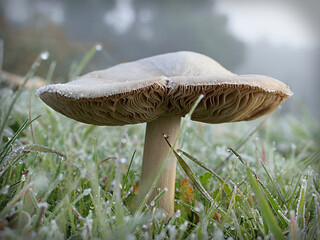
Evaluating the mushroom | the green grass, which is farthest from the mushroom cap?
the green grass

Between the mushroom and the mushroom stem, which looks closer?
the mushroom

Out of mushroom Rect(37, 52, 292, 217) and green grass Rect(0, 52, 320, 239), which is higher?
mushroom Rect(37, 52, 292, 217)

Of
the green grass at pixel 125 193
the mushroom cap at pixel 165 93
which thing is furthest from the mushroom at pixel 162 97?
the green grass at pixel 125 193

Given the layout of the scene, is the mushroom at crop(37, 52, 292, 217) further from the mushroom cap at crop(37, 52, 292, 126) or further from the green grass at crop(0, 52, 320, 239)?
the green grass at crop(0, 52, 320, 239)

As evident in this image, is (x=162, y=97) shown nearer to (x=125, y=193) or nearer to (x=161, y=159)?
(x=161, y=159)

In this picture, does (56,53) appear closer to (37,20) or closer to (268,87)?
(37,20)

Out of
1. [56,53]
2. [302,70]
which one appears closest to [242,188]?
[56,53]

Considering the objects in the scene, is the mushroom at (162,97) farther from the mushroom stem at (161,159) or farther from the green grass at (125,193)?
the green grass at (125,193)

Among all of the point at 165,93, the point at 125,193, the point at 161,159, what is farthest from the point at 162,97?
the point at 125,193
